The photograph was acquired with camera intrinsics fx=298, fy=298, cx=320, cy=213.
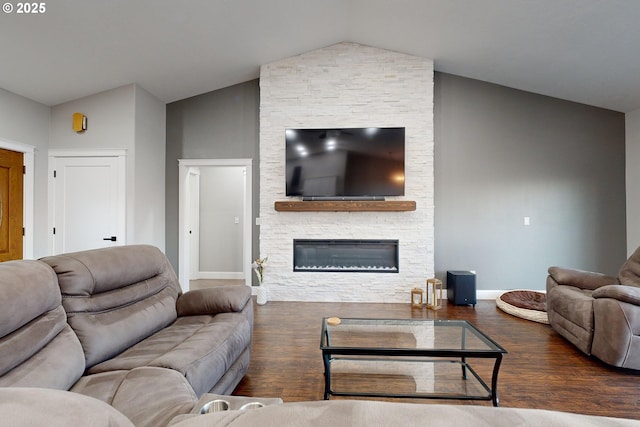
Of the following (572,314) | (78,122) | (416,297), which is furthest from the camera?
(416,297)

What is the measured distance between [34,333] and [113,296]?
55 centimetres

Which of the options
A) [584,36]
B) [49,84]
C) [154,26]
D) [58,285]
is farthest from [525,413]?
[49,84]

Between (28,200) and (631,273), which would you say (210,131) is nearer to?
(28,200)

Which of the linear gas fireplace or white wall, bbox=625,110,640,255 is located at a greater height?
white wall, bbox=625,110,640,255

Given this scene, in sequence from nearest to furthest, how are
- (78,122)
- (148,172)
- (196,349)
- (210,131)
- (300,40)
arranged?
(196,349) < (78,122) < (300,40) < (148,172) < (210,131)

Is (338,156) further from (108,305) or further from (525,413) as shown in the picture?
(525,413)

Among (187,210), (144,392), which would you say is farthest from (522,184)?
(187,210)

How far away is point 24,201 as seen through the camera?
146 inches

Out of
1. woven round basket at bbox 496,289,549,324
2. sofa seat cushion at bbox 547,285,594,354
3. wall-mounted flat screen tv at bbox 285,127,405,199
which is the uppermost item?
wall-mounted flat screen tv at bbox 285,127,405,199

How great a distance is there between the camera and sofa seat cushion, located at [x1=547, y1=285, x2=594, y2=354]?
2.50 m

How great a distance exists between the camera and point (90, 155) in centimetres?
396

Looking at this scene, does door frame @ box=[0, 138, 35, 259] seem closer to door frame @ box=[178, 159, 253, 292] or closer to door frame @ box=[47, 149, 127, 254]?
door frame @ box=[47, 149, 127, 254]

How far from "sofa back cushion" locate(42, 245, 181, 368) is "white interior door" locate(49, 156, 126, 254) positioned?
2231 millimetres

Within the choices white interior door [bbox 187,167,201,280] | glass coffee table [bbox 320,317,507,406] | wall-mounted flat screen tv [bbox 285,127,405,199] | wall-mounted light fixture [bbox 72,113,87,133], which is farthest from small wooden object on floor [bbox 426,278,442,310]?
wall-mounted light fixture [bbox 72,113,87,133]
